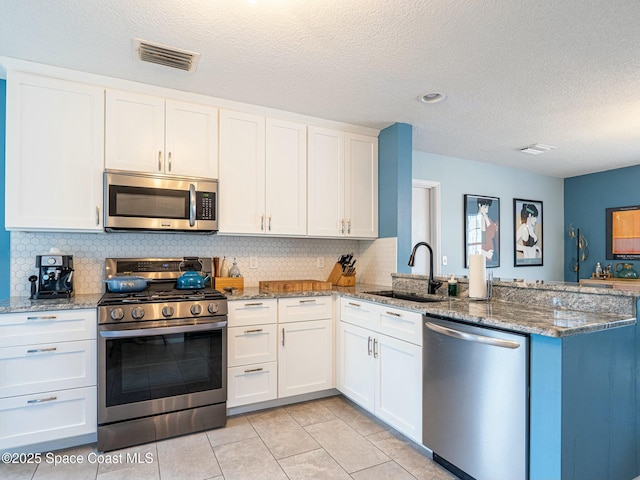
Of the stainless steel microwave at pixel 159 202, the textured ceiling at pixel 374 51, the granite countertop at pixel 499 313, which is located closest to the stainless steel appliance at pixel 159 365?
the granite countertop at pixel 499 313

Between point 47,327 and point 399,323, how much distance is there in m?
2.16

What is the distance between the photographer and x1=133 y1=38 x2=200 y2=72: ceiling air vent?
218 centimetres

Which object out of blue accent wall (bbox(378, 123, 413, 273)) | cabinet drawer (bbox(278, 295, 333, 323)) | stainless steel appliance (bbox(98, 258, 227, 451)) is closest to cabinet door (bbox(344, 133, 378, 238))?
blue accent wall (bbox(378, 123, 413, 273))

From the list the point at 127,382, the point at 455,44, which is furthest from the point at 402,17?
the point at 127,382

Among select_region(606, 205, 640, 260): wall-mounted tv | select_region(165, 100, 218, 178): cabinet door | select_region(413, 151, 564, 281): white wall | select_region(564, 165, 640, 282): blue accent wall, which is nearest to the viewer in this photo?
select_region(165, 100, 218, 178): cabinet door

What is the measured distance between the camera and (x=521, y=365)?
1678mm

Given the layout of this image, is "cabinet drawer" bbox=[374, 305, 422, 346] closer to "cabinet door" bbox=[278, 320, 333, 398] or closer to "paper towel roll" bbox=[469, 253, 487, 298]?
"paper towel roll" bbox=[469, 253, 487, 298]

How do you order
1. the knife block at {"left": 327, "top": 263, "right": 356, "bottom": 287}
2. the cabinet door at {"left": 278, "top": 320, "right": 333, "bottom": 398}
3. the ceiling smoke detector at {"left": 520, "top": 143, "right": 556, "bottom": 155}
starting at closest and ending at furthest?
the cabinet door at {"left": 278, "top": 320, "right": 333, "bottom": 398}
the knife block at {"left": 327, "top": 263, "right": 356, "bottom": 287}
the ceiling smoke detector at {"left": 520, "top": 143, "right": 556, "bottom": 155}

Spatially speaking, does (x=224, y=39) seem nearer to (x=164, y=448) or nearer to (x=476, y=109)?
(x=476, y=109)

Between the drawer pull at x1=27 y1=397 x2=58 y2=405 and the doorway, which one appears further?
the doorway

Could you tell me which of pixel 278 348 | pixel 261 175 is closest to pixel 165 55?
pixel 261 175

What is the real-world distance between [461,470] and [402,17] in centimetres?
241

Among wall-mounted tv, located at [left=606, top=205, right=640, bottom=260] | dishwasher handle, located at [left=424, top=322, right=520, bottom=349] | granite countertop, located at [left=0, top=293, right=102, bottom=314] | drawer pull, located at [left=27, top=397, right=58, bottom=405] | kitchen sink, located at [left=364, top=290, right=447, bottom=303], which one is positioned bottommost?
drawer pull, located at [left=27, top=397, right=58, bottom=405]

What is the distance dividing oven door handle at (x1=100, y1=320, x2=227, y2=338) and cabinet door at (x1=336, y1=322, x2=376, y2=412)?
98 centimetres
